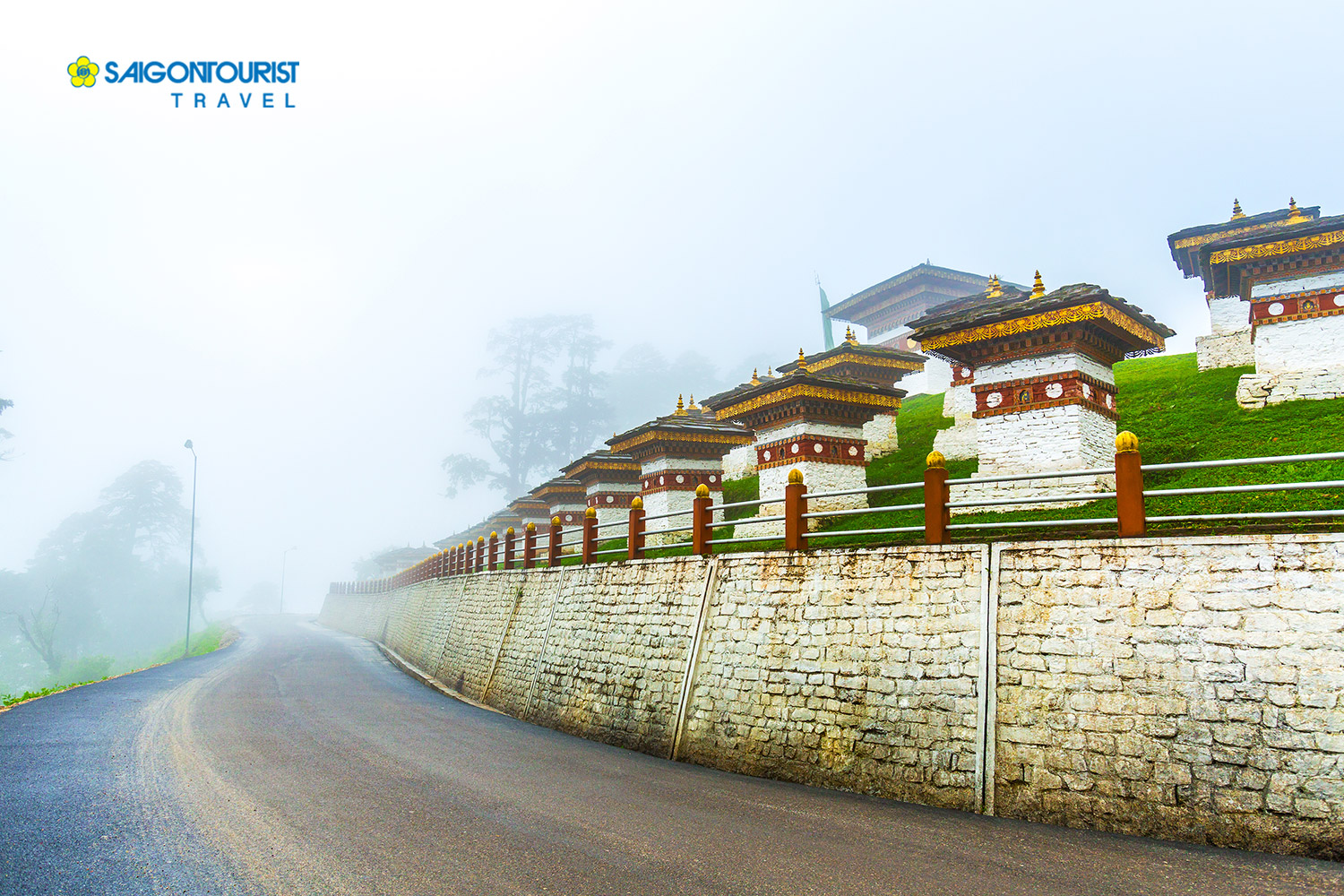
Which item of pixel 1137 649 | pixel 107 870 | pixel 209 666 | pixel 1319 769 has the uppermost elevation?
pixel 1137 649

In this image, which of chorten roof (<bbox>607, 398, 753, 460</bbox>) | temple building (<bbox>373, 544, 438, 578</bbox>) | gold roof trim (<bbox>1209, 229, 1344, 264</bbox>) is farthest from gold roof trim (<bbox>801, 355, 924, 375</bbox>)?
temple building (<bbox>373, 544, 438, 578</bbox>)

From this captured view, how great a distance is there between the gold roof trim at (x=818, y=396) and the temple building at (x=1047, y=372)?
→ 10.5ft

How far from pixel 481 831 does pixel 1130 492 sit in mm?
7157

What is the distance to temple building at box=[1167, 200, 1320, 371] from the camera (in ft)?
52.7

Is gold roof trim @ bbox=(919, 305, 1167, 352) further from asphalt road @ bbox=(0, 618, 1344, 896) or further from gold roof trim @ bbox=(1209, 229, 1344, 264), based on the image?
asphalt road @ bbox=(0, 618, 1344, 896)

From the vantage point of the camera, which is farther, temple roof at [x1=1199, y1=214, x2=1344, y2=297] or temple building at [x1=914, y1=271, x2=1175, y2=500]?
temple roof at [x1=1199, y1=214, x2=1344, y2=297]

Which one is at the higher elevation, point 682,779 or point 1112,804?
point 1112,804

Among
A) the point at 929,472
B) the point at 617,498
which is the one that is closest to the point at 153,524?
the point at 617,498

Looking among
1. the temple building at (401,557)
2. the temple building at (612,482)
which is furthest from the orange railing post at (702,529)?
the temple building at (401,557)

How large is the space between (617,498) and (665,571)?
14.5m

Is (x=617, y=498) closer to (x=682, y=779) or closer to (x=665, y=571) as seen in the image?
(x=665, y=571)

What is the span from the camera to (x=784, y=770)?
9312mm

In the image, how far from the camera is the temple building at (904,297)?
43.0 m

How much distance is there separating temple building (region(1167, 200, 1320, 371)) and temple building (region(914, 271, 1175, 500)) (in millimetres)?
3394
